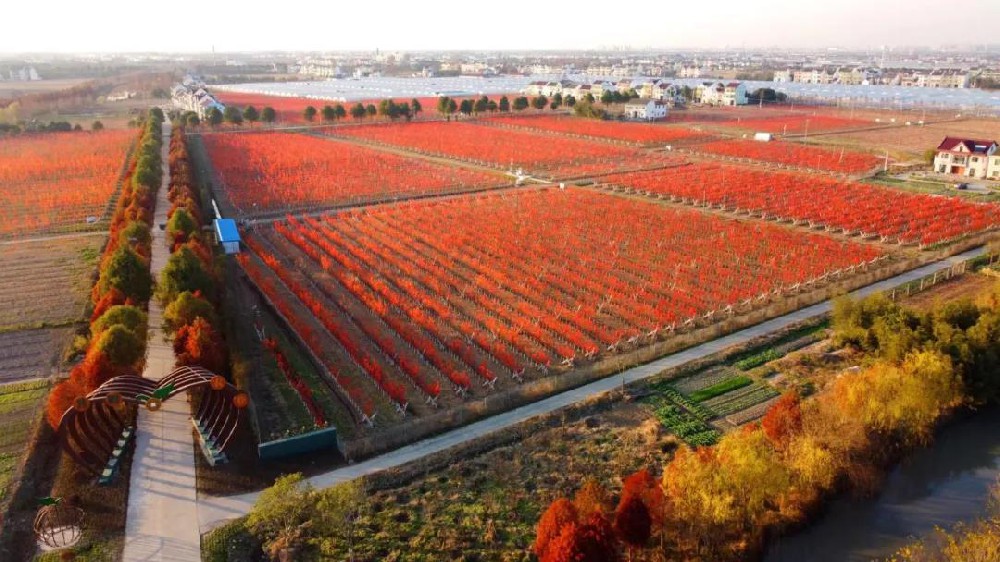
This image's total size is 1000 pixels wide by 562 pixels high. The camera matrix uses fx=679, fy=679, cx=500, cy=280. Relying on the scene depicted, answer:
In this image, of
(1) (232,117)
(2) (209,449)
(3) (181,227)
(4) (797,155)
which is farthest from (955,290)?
(1) (232,117)

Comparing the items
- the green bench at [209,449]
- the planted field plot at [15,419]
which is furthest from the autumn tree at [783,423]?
the planted field plot at [15,419]

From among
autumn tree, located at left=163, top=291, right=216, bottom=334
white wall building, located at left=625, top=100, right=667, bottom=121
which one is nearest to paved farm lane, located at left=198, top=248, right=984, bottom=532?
autumn tree, located at left=163, top=291, right=216, bottom=334

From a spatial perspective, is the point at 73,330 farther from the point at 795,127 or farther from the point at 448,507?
the point at 795,127

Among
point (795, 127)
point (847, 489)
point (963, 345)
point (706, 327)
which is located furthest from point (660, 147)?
point (847, 489)

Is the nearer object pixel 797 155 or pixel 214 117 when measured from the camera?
→ pixel 797 155

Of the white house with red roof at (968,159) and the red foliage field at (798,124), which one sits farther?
the red foliage field at (798,124)

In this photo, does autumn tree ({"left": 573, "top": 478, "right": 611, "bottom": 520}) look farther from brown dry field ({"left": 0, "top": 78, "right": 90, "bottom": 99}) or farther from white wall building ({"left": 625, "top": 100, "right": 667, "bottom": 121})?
brown dry field ({"left": 0, "top": 78, "right": 90, "bottom": 99})

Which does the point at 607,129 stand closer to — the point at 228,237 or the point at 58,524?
the point at 228,237

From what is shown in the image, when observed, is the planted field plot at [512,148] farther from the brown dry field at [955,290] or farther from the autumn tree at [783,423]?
the autumn tree at [783,423]
